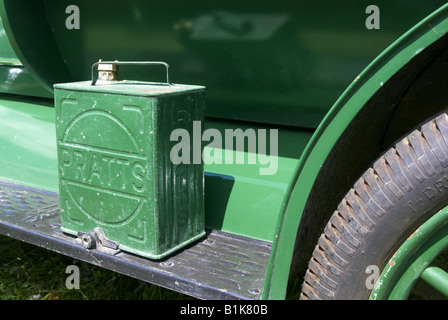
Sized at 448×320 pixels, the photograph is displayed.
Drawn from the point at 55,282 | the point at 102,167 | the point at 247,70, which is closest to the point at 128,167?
the point at 102,167

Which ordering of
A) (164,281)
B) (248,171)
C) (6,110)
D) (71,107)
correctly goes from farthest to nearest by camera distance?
(6,110) < (248,171) < (71,107) < (164,281)

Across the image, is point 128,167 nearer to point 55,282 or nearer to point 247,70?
point 247,70

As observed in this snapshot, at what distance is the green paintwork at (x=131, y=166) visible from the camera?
5.24 feet

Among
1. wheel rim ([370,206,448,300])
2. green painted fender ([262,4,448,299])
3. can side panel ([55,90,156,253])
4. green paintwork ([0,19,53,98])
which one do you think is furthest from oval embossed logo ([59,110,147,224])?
green paintwork ([0,19,53,98])

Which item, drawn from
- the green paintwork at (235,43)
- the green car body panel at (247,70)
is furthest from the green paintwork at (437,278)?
the green paintwork at (235,43)

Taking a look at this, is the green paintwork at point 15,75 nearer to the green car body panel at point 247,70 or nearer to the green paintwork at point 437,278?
the green car body panel at point 247,70

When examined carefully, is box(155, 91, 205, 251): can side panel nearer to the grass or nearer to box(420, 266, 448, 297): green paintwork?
the grass

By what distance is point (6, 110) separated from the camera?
266cm

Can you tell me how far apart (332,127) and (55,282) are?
174cm

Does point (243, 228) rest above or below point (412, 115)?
below

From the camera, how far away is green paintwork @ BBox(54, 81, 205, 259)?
1.60 metres

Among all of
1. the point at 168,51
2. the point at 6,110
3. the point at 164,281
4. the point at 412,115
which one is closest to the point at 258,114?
the point at 168,51
